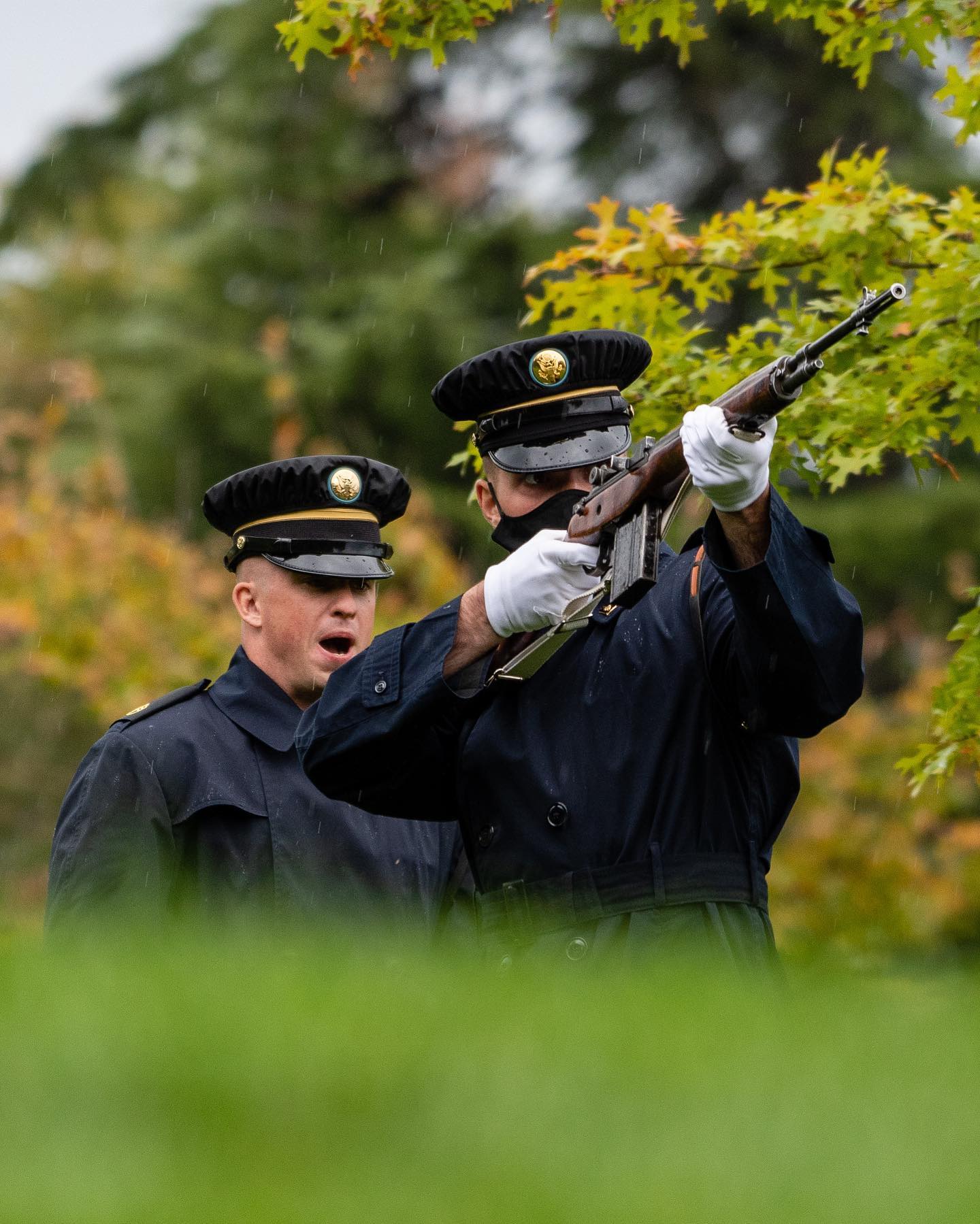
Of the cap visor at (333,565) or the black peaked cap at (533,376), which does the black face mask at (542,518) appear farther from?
the cap visor at (333,565)

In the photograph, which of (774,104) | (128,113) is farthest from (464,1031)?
(128,113)

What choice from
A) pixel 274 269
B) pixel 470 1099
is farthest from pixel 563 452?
pixel 274 269

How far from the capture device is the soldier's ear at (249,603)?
18.8ft

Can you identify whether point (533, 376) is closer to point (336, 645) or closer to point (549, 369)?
point (549, 369)

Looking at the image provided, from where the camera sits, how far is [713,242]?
539cm

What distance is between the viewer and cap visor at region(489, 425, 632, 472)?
4.26 meters

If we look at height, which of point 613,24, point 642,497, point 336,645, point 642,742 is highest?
point 613,24

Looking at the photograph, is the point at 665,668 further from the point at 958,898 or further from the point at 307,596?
the point at 958,898

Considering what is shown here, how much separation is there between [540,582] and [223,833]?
5.62 feet

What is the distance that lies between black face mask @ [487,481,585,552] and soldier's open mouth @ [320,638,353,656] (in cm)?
146

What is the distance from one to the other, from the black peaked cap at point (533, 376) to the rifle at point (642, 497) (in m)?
0.32

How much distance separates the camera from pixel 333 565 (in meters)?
5.73

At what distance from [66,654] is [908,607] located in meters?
7.90

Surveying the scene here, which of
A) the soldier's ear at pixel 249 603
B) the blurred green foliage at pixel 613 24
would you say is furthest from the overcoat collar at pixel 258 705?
the blurred green foliage at pixel 613 24
